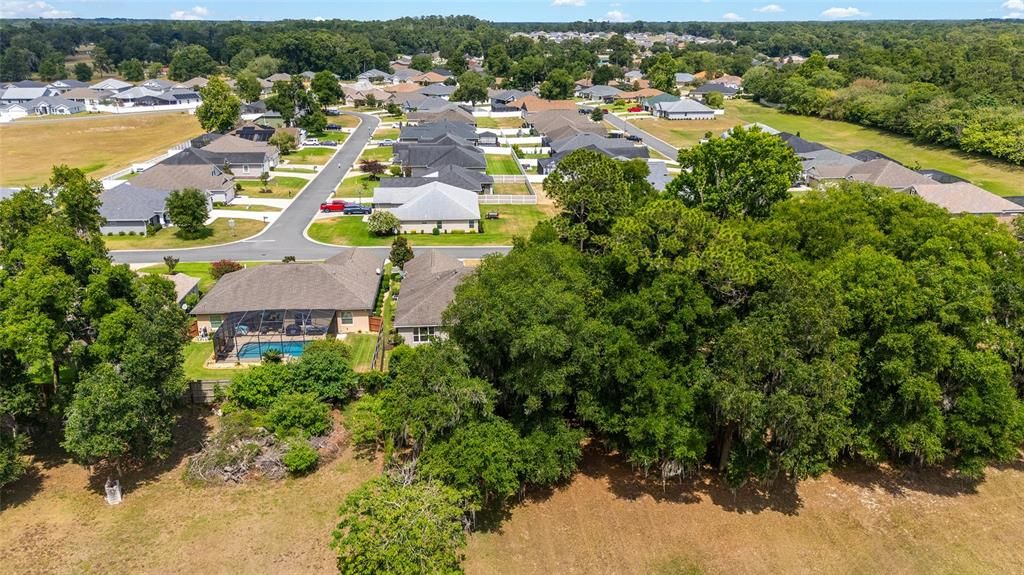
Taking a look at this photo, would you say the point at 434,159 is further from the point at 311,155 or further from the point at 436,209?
the point at 311,155

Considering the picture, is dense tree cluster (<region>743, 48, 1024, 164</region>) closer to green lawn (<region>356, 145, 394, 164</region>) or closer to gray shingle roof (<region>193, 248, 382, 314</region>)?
green lawn (<region>356, 145, 394, 164</region>)

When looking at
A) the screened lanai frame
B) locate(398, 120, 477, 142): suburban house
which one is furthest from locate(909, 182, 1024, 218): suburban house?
locate(398, 120, 477, 142): suburban house

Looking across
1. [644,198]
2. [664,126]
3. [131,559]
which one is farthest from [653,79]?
[131,559]

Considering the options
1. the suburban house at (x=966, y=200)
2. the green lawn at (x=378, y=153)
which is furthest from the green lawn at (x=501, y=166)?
the suburban house at (x=966, y=200)

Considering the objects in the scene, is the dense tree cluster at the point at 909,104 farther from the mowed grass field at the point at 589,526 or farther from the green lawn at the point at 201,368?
the green lawn at the point at 201,368

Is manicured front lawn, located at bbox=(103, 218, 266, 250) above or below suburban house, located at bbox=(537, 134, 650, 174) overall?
below

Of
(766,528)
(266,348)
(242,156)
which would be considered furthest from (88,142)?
(766,528)

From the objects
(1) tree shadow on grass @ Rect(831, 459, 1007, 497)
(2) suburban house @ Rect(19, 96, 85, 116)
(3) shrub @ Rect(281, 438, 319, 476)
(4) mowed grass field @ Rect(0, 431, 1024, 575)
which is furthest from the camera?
(2) suburban house @ Rect(19, 96, 85, 116)

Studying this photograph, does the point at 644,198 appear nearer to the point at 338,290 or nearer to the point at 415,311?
the point at 415,311
